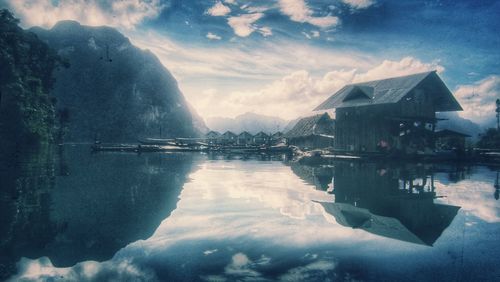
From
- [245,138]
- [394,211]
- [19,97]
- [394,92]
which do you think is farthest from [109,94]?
[394,211]

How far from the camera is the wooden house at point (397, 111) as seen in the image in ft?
107

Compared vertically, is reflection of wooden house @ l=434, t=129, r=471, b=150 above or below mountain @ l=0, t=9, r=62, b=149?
below

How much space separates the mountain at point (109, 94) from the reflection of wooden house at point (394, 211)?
172m

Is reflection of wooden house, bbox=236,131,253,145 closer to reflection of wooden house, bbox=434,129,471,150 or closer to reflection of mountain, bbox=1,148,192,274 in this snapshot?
reflection of wooden house, bbox=434,129,471,150

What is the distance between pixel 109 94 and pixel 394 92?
593 feet

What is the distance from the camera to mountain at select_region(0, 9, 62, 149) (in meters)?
32.8

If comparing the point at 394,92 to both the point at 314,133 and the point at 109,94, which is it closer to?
the point at 314,133

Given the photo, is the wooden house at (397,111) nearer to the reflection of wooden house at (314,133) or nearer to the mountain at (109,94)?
the reflection of wooden house at (314,133)

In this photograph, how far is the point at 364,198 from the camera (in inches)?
424

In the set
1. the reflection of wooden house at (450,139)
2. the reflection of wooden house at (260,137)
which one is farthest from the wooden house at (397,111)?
the reflection of wooden house at (260,137)

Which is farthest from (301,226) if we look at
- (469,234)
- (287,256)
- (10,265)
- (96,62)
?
(96,62)

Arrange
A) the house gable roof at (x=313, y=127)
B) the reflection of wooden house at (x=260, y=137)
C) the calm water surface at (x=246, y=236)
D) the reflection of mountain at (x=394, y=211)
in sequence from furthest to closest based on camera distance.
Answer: the reflection of wooden house at (x=260, y=137), the house gable roof at (x=313, y=127), the reflection of mountain at (x=394, y=211), the calm water surface at (x=246, y=236)

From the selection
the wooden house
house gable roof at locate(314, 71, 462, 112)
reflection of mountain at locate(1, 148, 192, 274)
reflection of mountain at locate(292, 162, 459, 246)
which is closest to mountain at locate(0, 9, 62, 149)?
reflection of mountain at locate(1, 148, 192, 274)

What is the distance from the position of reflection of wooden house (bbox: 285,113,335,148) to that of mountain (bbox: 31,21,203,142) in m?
125
